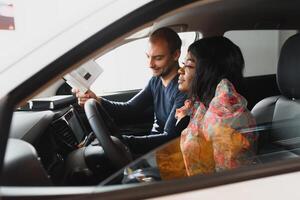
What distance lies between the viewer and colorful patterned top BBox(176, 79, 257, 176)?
1.33m

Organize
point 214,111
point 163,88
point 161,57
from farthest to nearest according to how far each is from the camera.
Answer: point 163,88 → point 161,57 → point 214,111

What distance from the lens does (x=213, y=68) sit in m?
1.74

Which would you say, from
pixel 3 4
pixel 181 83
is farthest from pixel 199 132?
pixel 3 4

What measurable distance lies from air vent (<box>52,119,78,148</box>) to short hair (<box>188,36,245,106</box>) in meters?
0.65

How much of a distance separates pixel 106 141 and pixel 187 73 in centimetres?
51

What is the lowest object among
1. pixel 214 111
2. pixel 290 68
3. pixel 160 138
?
pixel 160 138

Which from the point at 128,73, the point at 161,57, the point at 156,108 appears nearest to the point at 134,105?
the point at 156,108

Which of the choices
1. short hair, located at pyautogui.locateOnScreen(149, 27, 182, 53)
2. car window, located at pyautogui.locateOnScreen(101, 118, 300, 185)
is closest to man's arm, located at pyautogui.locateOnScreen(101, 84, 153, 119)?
short hair, located at pyautogui.locateOnScreen(149, 27, 182, 53)

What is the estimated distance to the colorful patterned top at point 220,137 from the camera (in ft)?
4.37

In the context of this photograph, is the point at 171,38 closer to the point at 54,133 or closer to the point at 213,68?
the point at 213,68

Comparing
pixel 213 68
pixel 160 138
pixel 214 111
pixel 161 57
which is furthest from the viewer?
pixel 161 57

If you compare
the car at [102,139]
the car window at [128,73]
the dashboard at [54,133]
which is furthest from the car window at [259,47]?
the car at [102,139]

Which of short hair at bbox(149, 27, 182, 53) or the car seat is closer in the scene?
the car seat

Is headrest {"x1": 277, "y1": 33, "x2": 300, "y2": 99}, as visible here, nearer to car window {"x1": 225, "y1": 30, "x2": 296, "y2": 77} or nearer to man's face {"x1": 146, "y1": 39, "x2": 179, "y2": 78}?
man's face {"x1": 146, "y1": 39, "x2": 179, "y2": 78}
